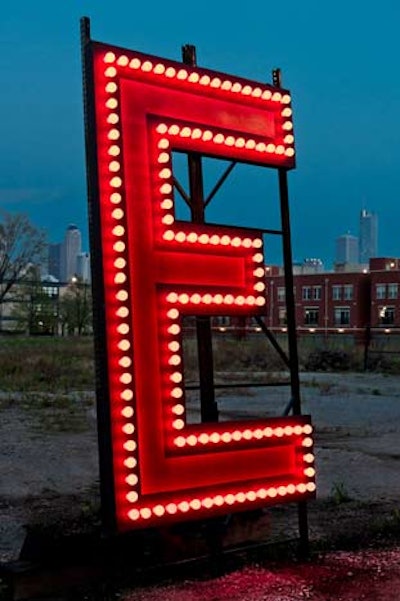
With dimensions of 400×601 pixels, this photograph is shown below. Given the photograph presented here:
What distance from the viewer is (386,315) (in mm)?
82062

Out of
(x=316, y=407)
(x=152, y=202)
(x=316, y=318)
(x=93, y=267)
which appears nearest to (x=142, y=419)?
(x=93, y=267)

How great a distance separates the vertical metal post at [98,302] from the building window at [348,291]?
83354 mm

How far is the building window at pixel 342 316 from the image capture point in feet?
285

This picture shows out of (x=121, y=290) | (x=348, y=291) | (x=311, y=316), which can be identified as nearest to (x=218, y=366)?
(x=121, y=290)

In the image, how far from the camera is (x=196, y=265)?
5191mm

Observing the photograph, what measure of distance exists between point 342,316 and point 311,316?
4068mm

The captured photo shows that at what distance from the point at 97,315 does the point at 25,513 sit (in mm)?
3104

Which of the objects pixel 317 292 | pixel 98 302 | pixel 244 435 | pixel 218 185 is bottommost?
pixel 244 435

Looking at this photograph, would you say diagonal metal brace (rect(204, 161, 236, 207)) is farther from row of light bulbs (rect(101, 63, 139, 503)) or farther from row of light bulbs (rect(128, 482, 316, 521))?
row of light bulbs (rect(128, 482, 316, 521))

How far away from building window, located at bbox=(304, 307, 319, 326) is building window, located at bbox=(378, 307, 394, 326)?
29.0 feet

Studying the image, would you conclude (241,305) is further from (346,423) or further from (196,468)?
(346,423)

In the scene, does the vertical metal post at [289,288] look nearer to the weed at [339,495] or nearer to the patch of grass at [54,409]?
the weed at [339,495]

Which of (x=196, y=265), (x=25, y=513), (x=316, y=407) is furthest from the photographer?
(x=316, y=407)

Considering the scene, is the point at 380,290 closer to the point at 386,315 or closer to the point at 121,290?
the point at 386,315
